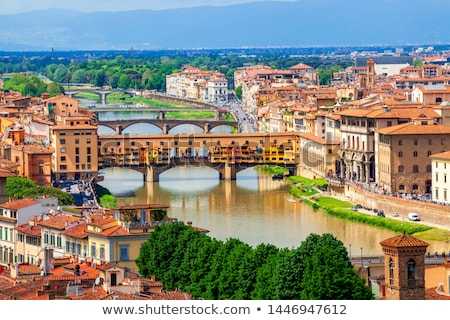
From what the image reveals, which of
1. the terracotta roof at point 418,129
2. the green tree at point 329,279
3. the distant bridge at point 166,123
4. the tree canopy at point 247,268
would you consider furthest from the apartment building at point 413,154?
the green tree at point 329,279

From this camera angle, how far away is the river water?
16188 millimetres

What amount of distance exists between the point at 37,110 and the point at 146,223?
63.7ft

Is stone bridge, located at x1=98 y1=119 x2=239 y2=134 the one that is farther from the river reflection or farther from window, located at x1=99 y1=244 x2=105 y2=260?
window, located at x1=99 y1=244 x2=105 y2=260

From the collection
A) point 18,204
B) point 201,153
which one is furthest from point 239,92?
point 18,204

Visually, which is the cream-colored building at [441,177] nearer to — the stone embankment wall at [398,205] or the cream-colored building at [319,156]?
the stone embankment wall at [398,205]

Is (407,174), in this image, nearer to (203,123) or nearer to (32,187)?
(32,187)

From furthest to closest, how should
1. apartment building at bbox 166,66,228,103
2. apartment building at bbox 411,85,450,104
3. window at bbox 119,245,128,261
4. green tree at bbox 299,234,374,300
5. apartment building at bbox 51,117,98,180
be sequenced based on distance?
apartment building at bbox 166,66,228,103
apartment building at bbox 411,85,450,104
apartment building at bbox 51,117,98,180
window at bbox 119,245,128,261
green tree at bbox 299,234,374,300

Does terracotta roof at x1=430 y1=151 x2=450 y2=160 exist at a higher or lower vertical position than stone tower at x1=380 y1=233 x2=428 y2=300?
lower

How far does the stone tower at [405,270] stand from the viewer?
25.4ft

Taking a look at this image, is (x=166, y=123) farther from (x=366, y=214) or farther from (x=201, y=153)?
(x=366, y=214)

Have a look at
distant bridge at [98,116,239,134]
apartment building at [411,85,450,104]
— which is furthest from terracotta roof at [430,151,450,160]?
distant bridge at [98,116,239,134]

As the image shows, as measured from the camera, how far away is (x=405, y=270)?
777 cm

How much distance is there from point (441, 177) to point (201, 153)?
811cm

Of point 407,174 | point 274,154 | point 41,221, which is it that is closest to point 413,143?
point 407,174
